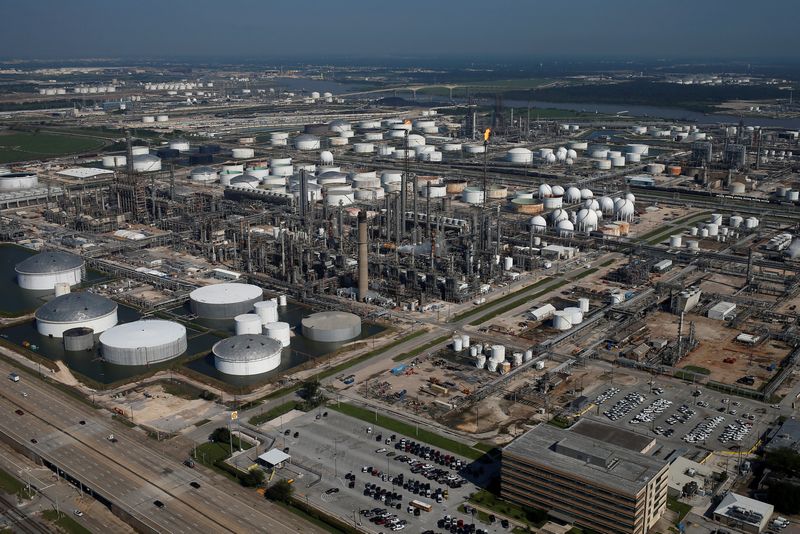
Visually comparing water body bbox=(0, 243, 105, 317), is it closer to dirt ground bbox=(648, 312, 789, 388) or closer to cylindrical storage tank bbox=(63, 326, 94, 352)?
cylindrical storage tank bbox=(63, 326, 94, 352)

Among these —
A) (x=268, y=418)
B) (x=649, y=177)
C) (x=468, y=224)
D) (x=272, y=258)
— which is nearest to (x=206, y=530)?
(x=268, y=418)

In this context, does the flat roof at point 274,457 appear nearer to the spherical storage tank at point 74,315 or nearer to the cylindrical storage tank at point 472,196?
the spherical storage tank at point 74,315

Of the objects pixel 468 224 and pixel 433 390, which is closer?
pixel 433 390

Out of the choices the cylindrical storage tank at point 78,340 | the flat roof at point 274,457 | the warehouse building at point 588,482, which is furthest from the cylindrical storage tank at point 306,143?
the warehouse building at point 588,482

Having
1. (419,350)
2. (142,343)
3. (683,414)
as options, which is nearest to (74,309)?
(142,343)

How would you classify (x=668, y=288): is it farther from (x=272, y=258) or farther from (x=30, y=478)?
(x=30, y=478)

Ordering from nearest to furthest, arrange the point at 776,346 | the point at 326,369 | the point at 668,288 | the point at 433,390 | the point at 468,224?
the point at 433,390 → the point at 326,369 → the point at 776,346 → the point at 668,288 → the point at 468,224
